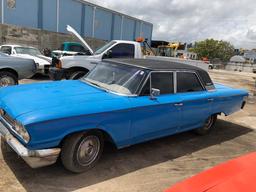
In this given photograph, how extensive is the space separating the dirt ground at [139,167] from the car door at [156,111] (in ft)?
1.37

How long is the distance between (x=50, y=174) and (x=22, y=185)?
44 cm

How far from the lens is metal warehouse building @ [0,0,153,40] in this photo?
24.4 meters

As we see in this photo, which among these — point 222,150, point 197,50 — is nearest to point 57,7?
point 222,150

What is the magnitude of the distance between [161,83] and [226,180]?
2820mm

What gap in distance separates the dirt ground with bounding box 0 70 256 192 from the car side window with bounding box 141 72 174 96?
1.09 metres

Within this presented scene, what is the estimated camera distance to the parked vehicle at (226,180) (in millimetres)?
2215

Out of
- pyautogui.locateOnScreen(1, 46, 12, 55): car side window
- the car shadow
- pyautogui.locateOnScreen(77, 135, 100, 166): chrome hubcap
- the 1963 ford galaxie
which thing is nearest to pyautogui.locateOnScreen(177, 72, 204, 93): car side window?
the 1963 ford galaxie

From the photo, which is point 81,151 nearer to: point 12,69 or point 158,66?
point 158,66

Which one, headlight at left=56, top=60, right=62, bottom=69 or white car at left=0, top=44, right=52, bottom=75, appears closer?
headlight at left=56, top=60, right=62, bottom=69

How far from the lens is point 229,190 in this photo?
7.11 feet

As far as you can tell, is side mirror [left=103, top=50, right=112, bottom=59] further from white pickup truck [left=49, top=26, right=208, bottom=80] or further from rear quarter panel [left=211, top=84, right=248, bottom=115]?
rear quarter panel [left=211, top=84, right=248, bottom=115]

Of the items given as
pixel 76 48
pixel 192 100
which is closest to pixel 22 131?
pixel 192 100

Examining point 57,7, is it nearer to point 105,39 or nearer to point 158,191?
point 105,39

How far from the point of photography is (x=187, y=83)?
5.52 m
